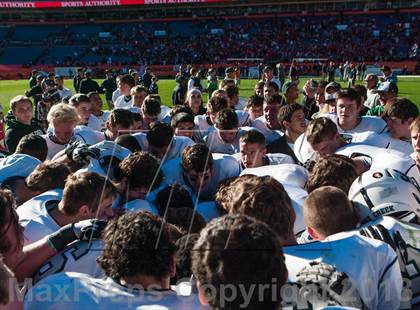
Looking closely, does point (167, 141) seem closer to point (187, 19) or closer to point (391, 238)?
point (391, 238)

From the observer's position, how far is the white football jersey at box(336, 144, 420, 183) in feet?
11.5

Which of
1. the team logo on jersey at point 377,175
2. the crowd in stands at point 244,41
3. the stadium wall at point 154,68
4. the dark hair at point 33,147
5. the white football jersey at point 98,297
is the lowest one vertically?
the stadium wall at point 154,68

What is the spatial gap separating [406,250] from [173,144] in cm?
299

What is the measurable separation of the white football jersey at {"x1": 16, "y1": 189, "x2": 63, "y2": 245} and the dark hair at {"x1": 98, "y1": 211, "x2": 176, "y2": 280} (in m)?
0.91

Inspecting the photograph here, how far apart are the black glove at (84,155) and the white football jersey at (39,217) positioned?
774 mm

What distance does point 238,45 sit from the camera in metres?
45.2

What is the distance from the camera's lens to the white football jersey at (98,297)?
1.83m

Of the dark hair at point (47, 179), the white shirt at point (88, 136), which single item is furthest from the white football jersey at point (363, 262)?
the white shirt at point (88, 136)

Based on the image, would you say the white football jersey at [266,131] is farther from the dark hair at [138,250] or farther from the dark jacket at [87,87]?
the dark jacket at [87,87]

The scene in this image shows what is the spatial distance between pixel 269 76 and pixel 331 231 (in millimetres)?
9601

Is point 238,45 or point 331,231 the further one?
point 238,45

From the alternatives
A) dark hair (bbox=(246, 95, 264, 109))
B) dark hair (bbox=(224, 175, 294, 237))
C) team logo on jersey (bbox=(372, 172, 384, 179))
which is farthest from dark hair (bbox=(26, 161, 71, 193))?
dark hair (bbox=(246, 95, 264, 109))

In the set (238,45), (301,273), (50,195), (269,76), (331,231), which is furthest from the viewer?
(238,45)

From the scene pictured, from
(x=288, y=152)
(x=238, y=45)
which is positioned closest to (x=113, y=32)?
(x=238, y=45)
